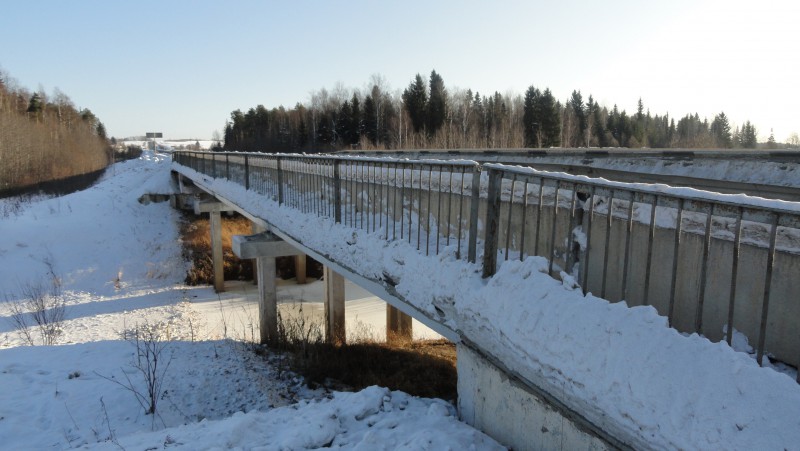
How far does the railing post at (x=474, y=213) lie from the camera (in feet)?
15.0

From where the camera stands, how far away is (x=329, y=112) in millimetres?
64188

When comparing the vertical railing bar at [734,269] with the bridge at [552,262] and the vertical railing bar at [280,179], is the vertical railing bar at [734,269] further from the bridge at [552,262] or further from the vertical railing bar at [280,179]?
the vertical railing bar at [280,179]

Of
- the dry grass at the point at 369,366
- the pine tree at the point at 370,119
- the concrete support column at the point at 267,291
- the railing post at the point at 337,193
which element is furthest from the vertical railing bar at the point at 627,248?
the pine tree at the point at 370,119

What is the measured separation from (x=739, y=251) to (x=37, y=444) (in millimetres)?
7881

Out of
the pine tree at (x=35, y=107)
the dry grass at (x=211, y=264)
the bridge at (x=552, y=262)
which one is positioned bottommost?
the dry grass at (x=211, y=264)

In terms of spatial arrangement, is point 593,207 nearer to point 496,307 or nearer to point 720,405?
point 496,307

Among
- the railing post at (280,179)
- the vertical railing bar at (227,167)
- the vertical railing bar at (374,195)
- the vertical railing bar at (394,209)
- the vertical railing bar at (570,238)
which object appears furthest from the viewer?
the vertical railing bar at (227,167)

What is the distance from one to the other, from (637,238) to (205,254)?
79.6ft

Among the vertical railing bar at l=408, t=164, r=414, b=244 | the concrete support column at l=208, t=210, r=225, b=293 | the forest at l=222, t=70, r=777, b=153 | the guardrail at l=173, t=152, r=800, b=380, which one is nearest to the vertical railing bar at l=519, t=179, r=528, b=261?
the guardrail at l=173, t=152, r=800, b=380

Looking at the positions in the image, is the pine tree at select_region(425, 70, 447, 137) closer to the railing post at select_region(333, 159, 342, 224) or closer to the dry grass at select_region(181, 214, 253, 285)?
the dry grass at select_region(181, 214, 253, 285)

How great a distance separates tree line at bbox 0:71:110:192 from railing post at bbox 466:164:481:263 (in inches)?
2028

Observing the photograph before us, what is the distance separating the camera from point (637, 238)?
11.2 ft

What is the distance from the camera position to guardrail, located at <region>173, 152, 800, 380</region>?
2.62m

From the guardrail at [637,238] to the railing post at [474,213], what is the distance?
13 millimetres
